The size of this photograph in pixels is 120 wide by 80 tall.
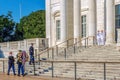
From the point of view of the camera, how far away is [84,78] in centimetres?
2400

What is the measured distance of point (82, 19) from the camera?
130 ft

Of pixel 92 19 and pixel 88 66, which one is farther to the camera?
pixel 92 19

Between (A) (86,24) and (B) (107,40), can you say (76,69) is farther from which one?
(A) (86,24)

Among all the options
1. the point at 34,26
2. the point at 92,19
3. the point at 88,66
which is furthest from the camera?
the point at 34,26

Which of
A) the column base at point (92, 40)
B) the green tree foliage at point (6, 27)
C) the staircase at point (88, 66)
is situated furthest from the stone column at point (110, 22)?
the green tree foliage at point (6, 27)

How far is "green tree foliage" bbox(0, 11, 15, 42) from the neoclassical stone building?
87.6ft

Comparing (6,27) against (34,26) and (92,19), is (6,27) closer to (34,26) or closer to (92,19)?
(34,26)

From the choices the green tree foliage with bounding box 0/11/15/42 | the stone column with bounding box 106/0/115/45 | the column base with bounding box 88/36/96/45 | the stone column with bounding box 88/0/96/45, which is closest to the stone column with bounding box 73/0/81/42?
the stone column with bounding box 88/0/96/45

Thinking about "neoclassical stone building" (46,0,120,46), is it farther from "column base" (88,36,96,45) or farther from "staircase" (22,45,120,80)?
"staircase" (22,45,120,80)

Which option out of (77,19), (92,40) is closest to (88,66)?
(92,40)

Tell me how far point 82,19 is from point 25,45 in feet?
26.8

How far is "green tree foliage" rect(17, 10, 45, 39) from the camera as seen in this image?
253ft

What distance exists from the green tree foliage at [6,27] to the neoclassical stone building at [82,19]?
87.6 feet

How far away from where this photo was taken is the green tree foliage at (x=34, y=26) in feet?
253
